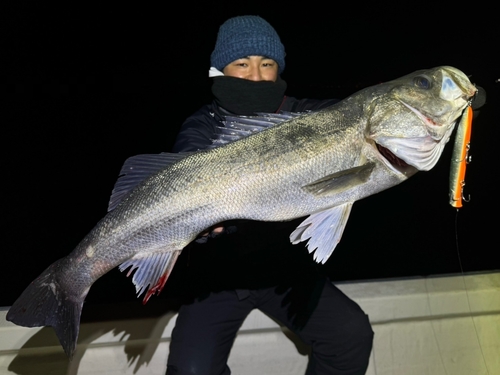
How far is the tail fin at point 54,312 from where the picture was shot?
6.40 feet

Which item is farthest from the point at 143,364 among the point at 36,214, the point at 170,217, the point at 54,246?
the point at 36,214

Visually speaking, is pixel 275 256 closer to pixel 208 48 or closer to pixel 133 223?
pixel 133 223

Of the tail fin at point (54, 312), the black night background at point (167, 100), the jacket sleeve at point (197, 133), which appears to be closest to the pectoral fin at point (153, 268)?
the tail fin at point (54, 312)

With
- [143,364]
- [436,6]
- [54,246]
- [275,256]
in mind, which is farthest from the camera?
[436,6]

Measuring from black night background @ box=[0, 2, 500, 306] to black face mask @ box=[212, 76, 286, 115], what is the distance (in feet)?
10.5

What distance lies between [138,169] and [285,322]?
109 cm

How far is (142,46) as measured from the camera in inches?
544

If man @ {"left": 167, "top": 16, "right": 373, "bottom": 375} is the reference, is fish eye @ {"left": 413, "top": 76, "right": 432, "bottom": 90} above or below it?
above

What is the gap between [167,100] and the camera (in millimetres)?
12555

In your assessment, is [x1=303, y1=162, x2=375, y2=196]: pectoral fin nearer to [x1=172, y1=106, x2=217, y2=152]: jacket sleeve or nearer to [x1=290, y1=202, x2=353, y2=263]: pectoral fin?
[x1=290, y1=202, x2=353, y2=263]: pectoral fin

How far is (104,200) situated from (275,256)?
5.30 metres

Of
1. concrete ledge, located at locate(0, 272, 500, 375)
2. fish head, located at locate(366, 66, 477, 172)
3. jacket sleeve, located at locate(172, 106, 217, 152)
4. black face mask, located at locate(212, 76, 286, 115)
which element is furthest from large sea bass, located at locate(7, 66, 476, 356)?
concrete ledge, located at locate(0, 272, 500, 375)

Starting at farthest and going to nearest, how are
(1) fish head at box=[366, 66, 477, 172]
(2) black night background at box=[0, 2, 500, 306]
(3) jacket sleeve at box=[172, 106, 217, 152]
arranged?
(2) black night background at box=[0, 2, 500, 306]
(3) jacket sleeve at box=[172, 106, 217, 152]
(1) fish head at box=[366, 66, 477, 172]

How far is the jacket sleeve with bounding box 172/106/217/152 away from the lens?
227 cm
